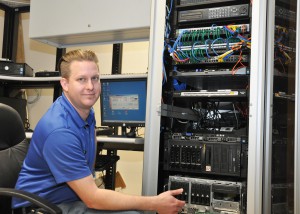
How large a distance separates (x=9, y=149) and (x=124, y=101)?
912 mm

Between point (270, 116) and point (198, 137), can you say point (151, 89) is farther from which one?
point (270, 116)

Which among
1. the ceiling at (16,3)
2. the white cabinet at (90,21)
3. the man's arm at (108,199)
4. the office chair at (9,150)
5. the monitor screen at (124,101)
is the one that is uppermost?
the ceiling at (16,3)

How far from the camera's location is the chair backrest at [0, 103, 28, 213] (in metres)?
1.55

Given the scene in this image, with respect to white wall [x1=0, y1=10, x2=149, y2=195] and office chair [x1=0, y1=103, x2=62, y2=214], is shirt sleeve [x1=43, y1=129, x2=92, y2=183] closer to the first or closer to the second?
office chair [x1=0, y1=103, x2=62, y2=214]

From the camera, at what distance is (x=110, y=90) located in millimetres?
2357

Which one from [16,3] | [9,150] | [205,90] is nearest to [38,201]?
Answer: [9,150]

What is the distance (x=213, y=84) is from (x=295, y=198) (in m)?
0.79

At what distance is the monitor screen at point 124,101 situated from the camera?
7.45 feet

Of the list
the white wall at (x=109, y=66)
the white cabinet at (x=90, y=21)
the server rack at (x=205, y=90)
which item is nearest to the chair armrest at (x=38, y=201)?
the server rack at (x=205, y=90)

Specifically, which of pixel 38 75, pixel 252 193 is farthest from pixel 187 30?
pixel 38 75

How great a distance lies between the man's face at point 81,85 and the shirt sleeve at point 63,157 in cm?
20

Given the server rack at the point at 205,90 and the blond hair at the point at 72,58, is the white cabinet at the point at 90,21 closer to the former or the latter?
the server rack at the point at 205,90

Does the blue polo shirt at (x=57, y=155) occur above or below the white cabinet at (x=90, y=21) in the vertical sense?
below

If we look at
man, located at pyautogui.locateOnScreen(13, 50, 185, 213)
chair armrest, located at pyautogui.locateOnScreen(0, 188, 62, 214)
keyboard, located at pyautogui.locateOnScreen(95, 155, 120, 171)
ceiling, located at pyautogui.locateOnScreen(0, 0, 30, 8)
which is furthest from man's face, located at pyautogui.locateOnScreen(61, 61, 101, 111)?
ceiling, located at pyautogui.locateOnScreen(0, 0, 30, 8)
